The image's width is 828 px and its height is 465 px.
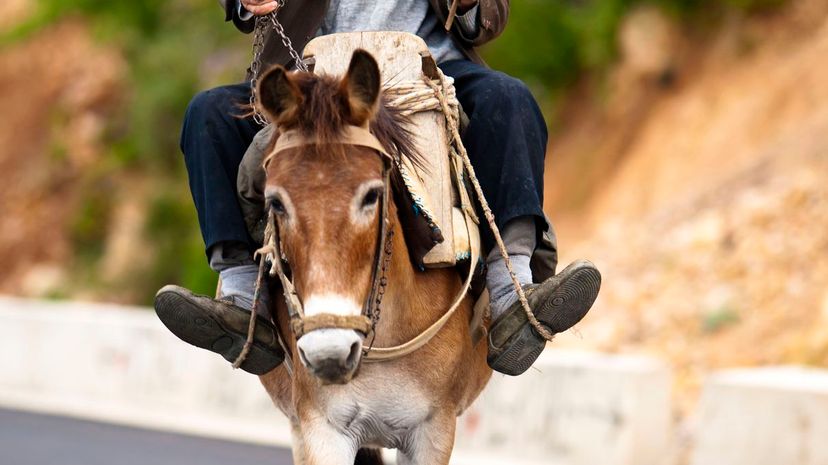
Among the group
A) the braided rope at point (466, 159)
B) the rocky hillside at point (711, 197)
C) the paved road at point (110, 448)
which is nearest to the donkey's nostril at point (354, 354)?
the braided rope at point (466, 159)

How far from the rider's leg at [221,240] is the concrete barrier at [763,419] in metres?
4.35

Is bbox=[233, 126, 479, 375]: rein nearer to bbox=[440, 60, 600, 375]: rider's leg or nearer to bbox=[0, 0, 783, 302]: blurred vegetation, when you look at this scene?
bbox=[440, 60, 600, 375]: rider's leg

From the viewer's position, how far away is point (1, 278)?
27.1 m

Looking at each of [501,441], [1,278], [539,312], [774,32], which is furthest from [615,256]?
[1,278]

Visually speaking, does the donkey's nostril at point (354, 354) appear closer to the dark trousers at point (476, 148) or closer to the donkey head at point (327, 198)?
the donkey head at point (327, 198)

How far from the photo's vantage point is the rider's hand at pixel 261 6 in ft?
18.5

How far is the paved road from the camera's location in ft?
37.1

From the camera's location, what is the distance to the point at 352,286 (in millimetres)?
4492

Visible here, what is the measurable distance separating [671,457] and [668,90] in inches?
304

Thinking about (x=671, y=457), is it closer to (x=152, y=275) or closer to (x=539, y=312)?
(x=539, y=312)

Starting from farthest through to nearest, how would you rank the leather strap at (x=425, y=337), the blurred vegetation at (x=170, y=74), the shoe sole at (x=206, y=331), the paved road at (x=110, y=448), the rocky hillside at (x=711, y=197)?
the blurred vegetation at (x=170, y=74)
the rocky hillside at (x=711, y=197)
the paved road at (x=110, y=448)
the shoe sole at (x=206, y=331)
the leather strap at (x=425, y=337)

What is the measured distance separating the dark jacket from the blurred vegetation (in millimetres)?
12631

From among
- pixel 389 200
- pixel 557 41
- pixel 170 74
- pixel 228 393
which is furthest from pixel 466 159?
pixel 170 74

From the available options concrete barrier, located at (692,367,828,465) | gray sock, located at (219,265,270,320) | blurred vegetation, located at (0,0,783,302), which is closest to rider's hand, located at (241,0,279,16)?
gray sock, located at (219,265,270,320)
